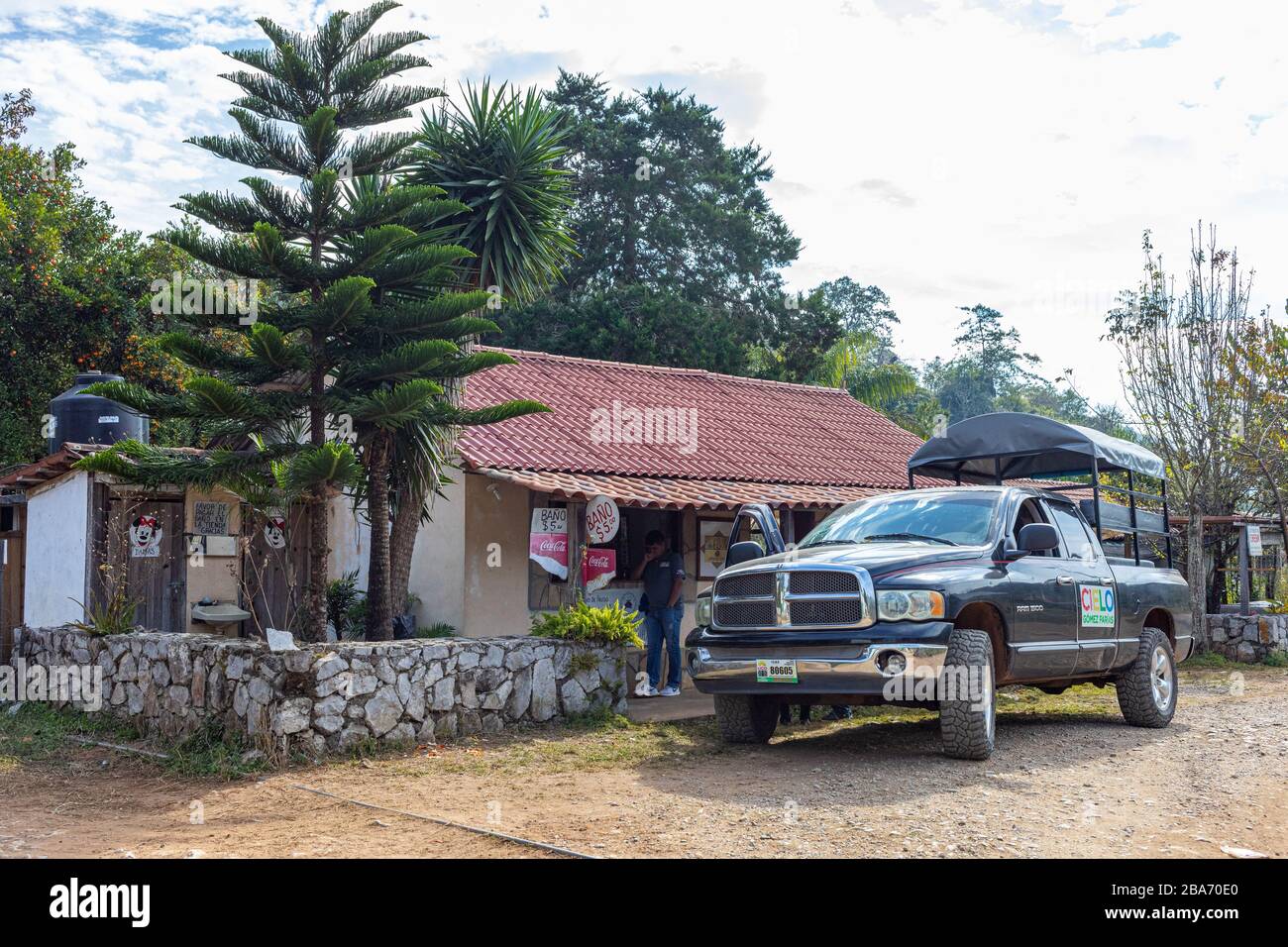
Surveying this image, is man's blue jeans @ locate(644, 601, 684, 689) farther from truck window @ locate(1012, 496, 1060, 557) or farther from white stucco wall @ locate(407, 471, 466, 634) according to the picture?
truck window @ locate(1012, 496, 1060, 557)

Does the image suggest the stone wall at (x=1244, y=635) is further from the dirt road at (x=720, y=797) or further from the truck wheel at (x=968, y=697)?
the truck wheel at (x=968, y=697)

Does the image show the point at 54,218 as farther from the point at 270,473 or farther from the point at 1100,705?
the point at 1100,705

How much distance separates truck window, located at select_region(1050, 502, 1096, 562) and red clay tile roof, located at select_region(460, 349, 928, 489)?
6115 mm

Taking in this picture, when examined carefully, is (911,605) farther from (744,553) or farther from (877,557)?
(744,553)

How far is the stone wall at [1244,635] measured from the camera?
16516mm

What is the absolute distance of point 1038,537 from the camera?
27.7 ft

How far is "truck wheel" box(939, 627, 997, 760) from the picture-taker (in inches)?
305

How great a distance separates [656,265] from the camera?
3634cm

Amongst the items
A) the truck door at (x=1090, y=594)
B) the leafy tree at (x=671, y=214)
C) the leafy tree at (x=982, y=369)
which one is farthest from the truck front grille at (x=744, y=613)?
the leafy tree at (x=982, y=369)

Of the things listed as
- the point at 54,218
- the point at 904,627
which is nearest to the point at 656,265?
the point at 54,218
